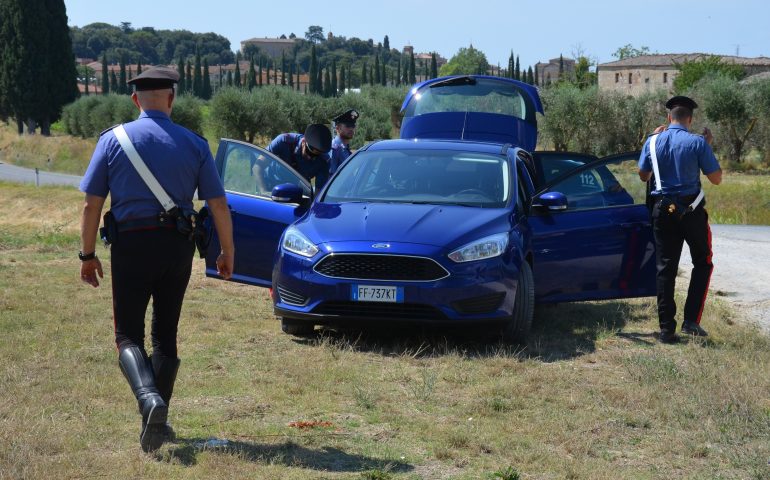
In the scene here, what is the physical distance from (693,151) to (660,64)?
4661 inches

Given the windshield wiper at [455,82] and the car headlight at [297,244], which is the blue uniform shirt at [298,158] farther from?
the windshield wiper at [455,82]

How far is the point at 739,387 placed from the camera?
21.9ft

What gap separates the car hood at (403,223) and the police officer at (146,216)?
2.70m

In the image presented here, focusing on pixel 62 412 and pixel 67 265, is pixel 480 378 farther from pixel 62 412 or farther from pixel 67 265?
pixel 67 265

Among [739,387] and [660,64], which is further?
[660,64]

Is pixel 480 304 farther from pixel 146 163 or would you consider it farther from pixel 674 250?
pixel 146 163

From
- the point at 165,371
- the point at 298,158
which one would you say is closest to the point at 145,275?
the point at 165,371

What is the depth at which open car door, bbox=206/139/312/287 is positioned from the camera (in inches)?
354

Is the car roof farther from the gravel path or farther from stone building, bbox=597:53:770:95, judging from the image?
stone building, bbox=597:53:770:95

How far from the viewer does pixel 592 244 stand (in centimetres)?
902

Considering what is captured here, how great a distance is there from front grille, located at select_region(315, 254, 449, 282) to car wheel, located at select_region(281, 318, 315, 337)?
0.72 metres

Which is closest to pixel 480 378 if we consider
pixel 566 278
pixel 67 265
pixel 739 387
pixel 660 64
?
pixel 739 387

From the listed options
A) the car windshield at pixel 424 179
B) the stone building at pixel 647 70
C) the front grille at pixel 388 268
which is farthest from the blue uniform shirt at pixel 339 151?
the stone building at pixel 647 70

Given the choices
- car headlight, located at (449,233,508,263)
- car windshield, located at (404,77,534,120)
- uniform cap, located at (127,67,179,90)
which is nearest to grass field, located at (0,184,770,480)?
car headlight, located at (449,233,508,263)
